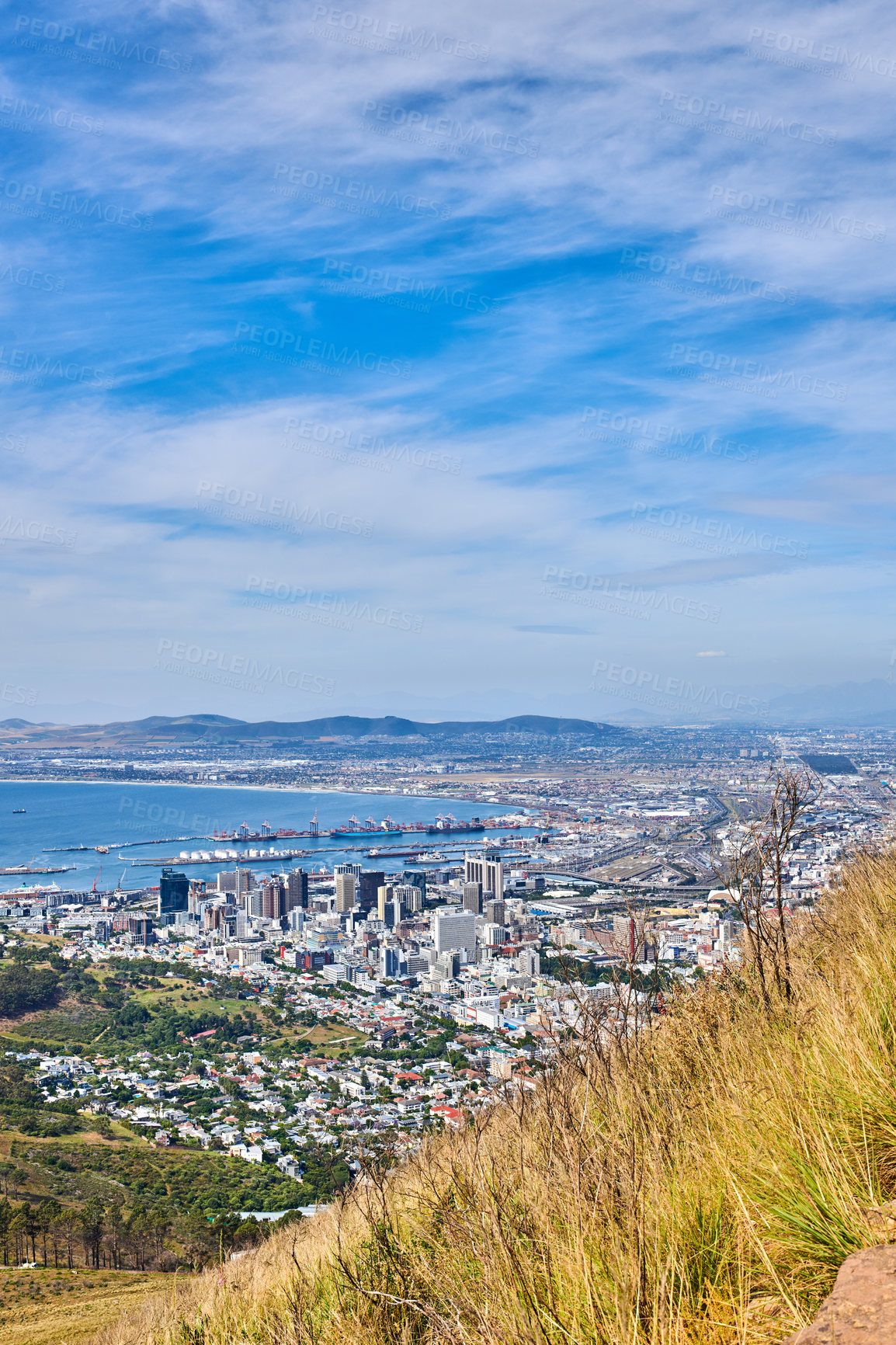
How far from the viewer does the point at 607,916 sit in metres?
19.4

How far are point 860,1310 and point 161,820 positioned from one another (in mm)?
61266

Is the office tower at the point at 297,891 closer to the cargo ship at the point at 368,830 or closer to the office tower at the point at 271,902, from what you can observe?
the office tower at the point at 271,902

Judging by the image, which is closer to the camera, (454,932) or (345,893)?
(454,932)

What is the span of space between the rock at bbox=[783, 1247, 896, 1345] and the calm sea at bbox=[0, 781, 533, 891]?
37572 millimetres

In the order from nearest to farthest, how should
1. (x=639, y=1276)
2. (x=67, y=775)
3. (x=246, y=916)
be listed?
1. (x=639, y=1276)
2. (x=246, y=916)
3. (x=67, y=775)

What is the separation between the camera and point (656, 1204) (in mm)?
1398

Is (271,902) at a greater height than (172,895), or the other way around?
(172,895)

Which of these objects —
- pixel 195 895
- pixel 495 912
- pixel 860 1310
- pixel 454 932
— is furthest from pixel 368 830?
pixel 860 1310

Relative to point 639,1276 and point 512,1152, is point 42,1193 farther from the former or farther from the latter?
point 639,1276

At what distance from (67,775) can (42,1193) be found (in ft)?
257

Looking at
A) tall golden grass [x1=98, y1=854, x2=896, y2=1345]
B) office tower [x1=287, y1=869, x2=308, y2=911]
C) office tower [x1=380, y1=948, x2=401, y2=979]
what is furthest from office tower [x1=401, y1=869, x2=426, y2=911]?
tall golden grass [x1=98, y1=854, x2=896, y2=1345]

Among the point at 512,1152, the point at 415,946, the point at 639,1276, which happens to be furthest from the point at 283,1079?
the point at 639,1276

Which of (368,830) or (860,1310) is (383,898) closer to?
(368,830)

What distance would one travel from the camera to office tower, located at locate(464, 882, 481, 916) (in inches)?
1048
